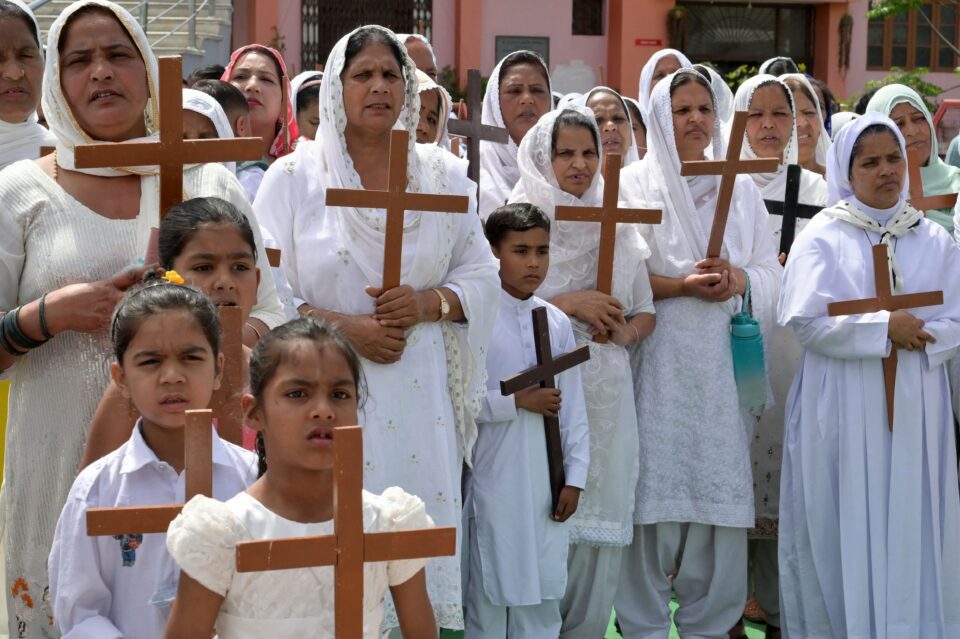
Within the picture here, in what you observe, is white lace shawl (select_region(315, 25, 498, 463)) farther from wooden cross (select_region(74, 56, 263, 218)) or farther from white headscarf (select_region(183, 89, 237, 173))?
wooden cross (select_region(74, 56, 263, 218))

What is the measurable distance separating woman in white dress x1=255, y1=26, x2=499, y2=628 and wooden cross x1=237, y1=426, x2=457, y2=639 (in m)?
1.97

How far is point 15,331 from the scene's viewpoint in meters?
3.27

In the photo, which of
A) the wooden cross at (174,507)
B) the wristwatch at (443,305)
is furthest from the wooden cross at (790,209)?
the wooden cross at (174,507)

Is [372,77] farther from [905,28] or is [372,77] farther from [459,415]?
[905,28]

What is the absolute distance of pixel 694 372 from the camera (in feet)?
18.1

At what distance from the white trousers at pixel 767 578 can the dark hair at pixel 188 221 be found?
3236 millimetres

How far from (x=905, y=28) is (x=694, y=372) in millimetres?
19096

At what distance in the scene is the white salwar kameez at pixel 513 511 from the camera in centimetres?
497

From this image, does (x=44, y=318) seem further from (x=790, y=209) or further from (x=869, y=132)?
(x=790, y=209)

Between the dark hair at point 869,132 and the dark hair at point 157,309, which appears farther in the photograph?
the dark hair at point 869,132

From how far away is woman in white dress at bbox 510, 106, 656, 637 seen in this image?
530 cm

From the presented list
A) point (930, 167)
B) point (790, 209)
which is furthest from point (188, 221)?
point (930, 167)

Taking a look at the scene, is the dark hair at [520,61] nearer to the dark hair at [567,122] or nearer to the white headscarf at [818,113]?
the dark hair at [567,122]

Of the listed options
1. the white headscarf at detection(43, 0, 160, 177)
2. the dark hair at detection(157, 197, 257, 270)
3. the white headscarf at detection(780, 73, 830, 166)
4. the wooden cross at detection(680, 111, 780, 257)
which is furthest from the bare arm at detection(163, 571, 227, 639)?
the white headscarf at detection(780, 73, 830, 166)
